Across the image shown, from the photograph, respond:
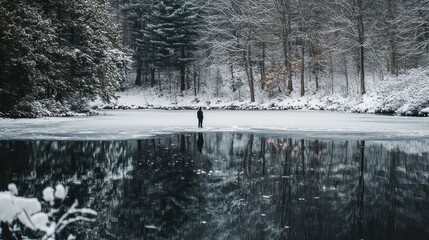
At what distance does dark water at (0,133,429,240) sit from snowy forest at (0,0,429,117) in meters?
17.5

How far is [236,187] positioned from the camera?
1021 centimetres

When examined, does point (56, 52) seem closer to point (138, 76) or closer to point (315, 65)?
point (315, 65)

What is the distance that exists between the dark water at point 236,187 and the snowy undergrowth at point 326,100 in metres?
19.6

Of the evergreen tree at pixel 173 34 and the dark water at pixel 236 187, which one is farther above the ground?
the evergreen tree at pixel 173 34

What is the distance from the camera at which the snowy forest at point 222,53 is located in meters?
34.4

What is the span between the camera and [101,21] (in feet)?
140

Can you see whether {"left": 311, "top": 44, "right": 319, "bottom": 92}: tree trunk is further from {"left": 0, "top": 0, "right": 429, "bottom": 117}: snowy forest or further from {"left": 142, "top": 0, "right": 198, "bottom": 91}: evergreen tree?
{"left": 142, "top": 0, "right": 198, "bottom": 91}: evergreen tree

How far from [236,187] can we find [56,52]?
30403 millimetres

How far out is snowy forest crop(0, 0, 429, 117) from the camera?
34.4 meters

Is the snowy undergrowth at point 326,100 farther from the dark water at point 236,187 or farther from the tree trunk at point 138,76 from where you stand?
the dark water at point 236,187

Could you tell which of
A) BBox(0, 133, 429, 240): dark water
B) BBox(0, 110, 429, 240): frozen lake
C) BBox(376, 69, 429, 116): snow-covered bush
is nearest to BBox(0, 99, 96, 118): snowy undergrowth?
BBox(0, 110, 429, 240): frozen lake

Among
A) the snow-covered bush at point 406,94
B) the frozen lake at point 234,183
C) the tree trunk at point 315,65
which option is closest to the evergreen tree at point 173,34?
the tree trunk at point 315,65

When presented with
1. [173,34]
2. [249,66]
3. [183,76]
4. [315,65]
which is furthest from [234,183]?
[183,76]

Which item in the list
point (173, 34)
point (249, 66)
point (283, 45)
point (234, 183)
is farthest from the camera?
point (173, 34)
